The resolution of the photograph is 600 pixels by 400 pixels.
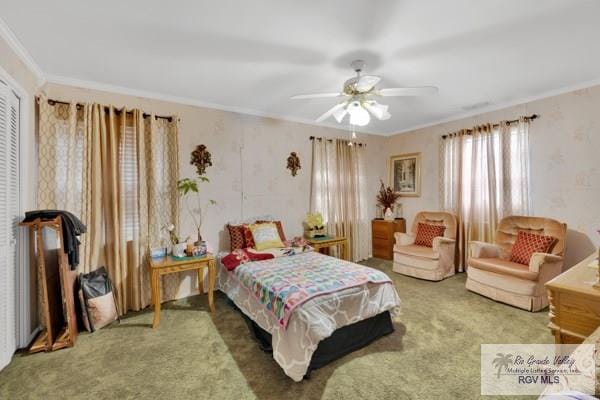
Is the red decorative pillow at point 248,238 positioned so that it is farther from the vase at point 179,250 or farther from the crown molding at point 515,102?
the crown molding at point 515,102

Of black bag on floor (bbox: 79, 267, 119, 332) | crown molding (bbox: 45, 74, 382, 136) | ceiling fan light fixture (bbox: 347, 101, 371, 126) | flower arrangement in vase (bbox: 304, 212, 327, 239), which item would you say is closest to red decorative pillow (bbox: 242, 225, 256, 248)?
flower arrangement in vase (bbox: 304, 212, 327, 239)

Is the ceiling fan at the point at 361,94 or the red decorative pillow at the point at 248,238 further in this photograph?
the red decorative pillow at the point at 248,238

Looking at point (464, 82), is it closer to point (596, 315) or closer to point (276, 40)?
point (276, 40)

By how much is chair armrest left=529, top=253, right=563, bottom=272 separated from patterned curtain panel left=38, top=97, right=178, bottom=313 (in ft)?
13.5

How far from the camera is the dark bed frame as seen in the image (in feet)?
6.59

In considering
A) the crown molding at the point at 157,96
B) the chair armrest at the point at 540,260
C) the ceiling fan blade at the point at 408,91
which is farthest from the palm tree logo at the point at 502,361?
the crown molding at the point at 157,96

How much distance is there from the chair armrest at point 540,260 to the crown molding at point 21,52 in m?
5.09

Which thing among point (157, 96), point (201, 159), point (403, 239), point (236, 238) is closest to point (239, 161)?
point (201, 159)

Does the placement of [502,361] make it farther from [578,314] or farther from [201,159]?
Result: [201,159]

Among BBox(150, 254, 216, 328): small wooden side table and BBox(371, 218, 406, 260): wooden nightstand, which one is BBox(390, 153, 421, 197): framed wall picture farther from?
BBox(150, 254, 216, 328): small wooden side table

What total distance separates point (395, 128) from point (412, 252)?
2.41 metres

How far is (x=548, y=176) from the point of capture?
11.1 feet

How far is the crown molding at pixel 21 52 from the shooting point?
194 cm

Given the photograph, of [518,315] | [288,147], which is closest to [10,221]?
[288,147]
